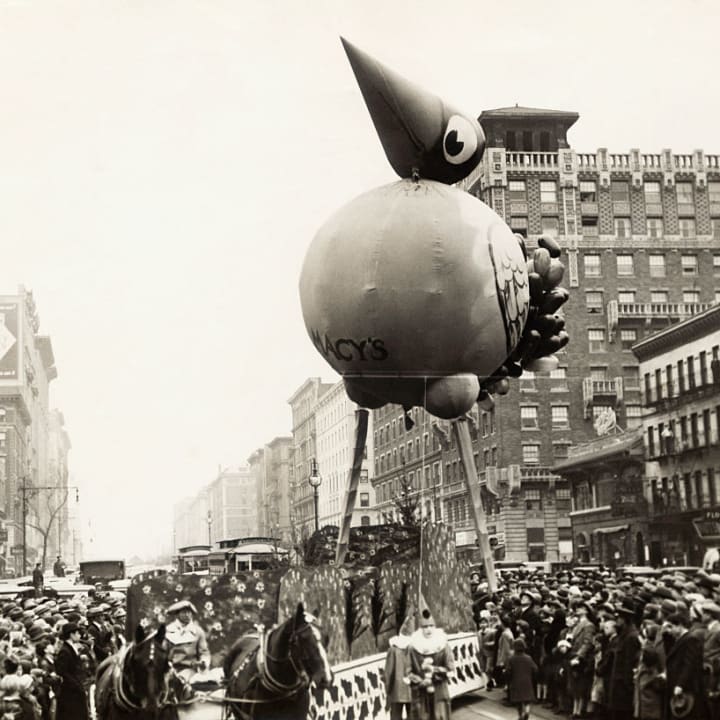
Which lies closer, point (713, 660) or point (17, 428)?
point (713, 660)

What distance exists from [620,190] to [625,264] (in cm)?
538

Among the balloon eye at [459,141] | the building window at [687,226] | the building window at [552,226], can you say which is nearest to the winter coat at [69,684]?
the balloon eye at [459,141]

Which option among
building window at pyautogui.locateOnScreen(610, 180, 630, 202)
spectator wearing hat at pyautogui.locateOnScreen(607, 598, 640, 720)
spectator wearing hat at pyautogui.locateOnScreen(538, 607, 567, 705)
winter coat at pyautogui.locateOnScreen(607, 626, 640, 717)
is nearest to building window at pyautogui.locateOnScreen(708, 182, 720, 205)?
building window at pyautogui.locateOnScreen(610, 180, 630, 202)

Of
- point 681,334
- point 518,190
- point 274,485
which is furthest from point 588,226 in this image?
point 274,485

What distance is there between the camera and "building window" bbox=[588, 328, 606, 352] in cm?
8131

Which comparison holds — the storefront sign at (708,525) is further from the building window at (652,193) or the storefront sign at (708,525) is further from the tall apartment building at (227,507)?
the tall apartment building at (227,507)

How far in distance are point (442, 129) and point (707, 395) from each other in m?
43.5

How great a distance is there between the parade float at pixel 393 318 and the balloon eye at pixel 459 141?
0.07ft

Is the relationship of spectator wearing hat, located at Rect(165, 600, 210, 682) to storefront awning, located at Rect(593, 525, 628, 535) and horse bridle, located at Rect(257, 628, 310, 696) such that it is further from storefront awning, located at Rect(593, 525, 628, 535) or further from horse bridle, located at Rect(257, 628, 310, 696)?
storefront awning, located at Rect(593, 525, 628, 535)

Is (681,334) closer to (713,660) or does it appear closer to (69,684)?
(713,660)

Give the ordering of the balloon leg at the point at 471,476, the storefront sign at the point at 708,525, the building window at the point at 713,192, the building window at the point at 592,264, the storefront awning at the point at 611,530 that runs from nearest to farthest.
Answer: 1. the balloon leg at the point at 471,476
2. the storefront sign at the point at 708,525
3. the storefront awning at the point at 611,530
4. the building window at the point at 592,264
5. the building window at the point at 713,192

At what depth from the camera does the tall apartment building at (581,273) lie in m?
78.8

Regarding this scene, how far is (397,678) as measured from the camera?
14172 millimetres

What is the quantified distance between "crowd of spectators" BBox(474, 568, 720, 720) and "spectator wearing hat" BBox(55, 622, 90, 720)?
592 cm
